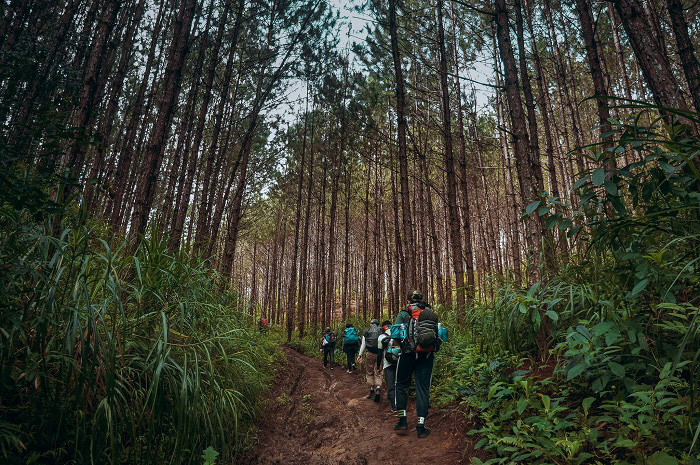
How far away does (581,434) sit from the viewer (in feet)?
7.68

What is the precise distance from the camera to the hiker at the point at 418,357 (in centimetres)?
435

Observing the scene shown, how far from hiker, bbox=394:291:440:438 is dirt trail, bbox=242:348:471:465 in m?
0.31

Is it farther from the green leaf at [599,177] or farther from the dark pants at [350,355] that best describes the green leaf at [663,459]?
the dark pants at [350,355]

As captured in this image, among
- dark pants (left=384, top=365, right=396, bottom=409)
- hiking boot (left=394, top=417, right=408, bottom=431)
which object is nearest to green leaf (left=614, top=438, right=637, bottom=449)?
hiking boot (left=394, top=417, right=408, bottom=431)

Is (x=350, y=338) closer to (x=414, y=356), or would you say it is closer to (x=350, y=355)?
(x=350, y=355)

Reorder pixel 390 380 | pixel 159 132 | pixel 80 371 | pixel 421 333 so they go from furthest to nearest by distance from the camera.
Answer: pixel 390 380 < pixel 159 132 < pixel 421 333 < pixel 80 371

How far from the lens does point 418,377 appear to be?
4430 millimetres

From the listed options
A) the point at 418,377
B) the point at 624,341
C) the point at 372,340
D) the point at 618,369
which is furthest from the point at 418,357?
the point at 372,340

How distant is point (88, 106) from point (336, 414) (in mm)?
5454

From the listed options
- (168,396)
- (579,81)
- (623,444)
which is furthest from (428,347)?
(579,81)

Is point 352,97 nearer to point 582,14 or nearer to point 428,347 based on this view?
point 582,14

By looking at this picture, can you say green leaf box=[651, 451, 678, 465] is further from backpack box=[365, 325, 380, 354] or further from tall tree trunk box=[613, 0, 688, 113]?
backpack box=[365, 325, 380, 354]

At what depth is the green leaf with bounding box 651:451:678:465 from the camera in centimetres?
178

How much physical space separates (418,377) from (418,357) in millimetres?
251
